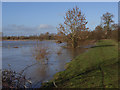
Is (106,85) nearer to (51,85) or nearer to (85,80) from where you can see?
(85,80)

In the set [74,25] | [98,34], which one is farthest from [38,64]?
[98,34]

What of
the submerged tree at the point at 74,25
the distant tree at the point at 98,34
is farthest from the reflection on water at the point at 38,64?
the distant tree at the point at 98,34

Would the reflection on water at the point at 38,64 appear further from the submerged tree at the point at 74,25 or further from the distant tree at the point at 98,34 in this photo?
the distant tree at the point at 98,34

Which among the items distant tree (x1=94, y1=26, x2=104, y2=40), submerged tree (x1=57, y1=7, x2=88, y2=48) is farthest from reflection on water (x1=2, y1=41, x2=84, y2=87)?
distant tree (x1=94, y1=26, x2=104, y2=40)

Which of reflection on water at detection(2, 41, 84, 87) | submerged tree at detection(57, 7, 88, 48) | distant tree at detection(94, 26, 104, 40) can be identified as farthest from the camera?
distant tree at detection(94, 26, 104, 40)

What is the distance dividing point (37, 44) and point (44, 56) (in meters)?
1.00

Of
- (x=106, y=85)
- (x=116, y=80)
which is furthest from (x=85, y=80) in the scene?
(x=116, y=80)

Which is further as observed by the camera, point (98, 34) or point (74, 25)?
point (98, 34)

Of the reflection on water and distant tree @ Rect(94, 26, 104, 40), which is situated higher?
distant tree @ Rect(94, 26, 104, 40)

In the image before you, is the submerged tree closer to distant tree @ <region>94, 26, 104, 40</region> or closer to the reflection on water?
the reflection on water

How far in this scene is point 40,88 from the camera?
16.1 feet

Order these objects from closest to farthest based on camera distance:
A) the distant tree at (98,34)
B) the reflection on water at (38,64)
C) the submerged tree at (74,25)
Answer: the reflection on water at (38,64)
the submerged tree at (74,25)
the distant tree at (98,34)

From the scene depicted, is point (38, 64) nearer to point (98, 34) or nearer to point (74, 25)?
point (74, 25)

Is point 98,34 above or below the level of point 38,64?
above
